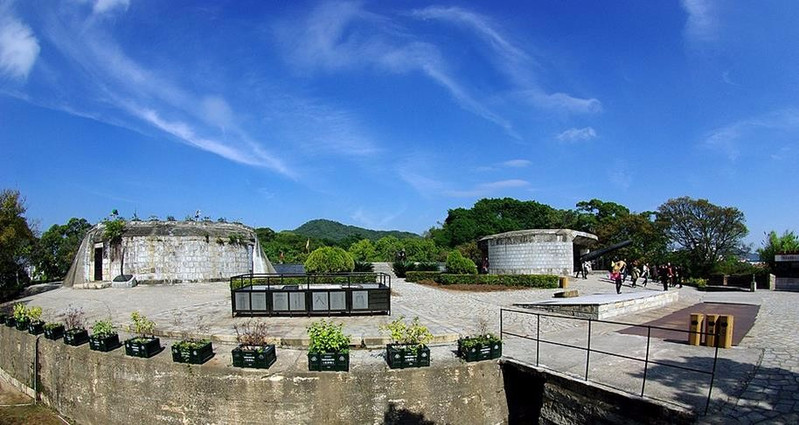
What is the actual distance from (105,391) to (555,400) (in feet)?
31.0

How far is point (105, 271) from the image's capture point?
996 inches

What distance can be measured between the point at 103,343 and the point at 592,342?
36.7 ft

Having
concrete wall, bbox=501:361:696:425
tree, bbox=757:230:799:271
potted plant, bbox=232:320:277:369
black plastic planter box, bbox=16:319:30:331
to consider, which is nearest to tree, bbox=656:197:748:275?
tree, bbox=757:230:799:271

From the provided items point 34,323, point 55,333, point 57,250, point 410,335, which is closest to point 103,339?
point 55,333

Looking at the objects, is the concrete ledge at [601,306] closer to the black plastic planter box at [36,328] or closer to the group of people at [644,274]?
the group of people at [644,274]

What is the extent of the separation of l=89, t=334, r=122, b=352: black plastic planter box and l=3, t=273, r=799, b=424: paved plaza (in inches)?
42.7

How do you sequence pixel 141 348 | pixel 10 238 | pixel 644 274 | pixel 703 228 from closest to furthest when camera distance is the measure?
pixel 141 348 < pixel 10 238 < pixel 644 274 < pixel 703 228

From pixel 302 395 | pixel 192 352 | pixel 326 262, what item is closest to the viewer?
pixel 302 395

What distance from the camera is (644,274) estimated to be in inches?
967

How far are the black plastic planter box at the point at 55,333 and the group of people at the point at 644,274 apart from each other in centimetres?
2071

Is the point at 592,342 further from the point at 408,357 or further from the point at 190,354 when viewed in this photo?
the point at 190,354

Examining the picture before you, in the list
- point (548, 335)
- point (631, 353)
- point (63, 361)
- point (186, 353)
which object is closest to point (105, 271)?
point (63, 361)

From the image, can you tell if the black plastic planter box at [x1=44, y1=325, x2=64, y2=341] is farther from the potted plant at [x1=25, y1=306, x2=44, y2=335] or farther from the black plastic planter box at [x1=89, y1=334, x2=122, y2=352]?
the black plastic planter box at [x1=89, y1=334, x2=122, y2=352]

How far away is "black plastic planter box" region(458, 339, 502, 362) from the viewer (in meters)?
8.35
